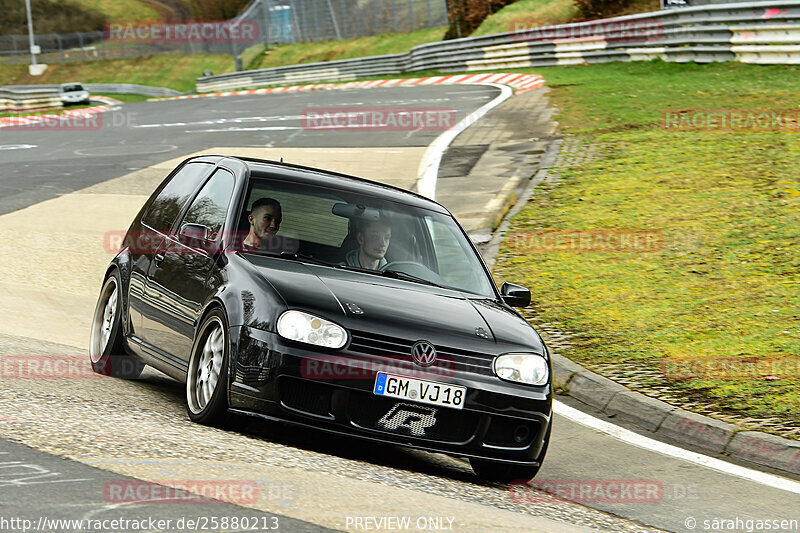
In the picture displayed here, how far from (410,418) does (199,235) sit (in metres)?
1.86

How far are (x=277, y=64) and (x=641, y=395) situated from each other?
195 ft

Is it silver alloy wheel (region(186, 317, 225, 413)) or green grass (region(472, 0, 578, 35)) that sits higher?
green grass (region(472, 0, 578, 35))

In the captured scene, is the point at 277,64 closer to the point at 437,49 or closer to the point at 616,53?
the point at 437,49

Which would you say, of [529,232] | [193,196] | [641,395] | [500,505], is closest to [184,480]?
[500,505]

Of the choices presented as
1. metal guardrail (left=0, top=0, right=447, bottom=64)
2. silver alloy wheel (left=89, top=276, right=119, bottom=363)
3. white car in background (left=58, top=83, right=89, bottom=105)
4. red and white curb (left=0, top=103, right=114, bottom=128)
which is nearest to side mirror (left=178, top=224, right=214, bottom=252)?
silver alloy wheel (left=89, top=276, right=119, bottom=363)

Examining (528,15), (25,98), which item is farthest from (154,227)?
(25,98)

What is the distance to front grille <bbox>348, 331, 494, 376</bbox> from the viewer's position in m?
5.86

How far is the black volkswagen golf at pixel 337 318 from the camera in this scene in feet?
19.2

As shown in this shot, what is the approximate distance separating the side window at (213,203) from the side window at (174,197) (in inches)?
7.9

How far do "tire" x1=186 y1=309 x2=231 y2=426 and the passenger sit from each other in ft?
2.01

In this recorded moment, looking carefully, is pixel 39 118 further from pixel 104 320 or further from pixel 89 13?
pixel 89 13

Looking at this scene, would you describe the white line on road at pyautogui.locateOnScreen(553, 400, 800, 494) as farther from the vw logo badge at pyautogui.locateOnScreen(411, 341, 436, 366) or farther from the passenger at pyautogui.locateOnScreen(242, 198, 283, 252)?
the passenger at pyautogui.locateOnScreen(242, 198, 283, 252)

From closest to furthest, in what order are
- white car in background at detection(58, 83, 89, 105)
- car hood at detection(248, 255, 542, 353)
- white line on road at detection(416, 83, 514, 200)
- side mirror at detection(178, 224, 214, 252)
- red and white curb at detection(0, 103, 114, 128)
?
car hood at detection(248, 255, 542, 353) < side mirror at detection(178, 224, 214, 252) < white line on road at detection(416, 83, 514, 200) < red and white curb at detection(0, 103, 114, 128) < white car in background at detection(58, 83, 89, 105)

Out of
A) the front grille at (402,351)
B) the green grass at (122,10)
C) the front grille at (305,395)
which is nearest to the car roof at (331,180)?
the front grille at (402,351)
